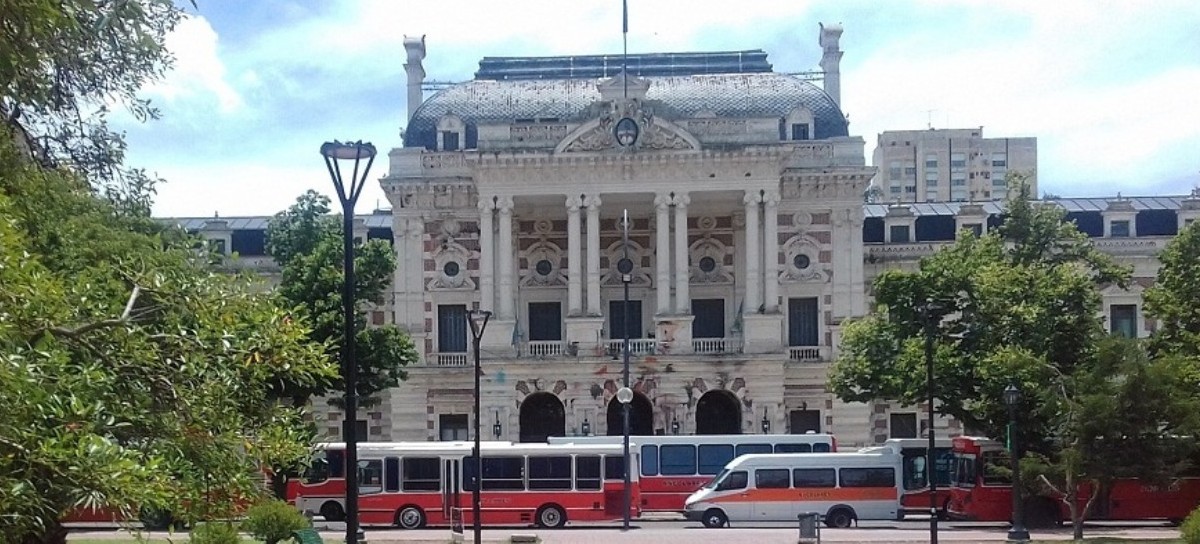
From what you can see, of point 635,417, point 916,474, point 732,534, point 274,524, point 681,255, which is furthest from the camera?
point 635,417

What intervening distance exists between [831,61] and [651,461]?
87.5ft

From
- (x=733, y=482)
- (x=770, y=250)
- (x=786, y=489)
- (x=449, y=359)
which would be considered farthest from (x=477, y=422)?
(x=770, y=250)

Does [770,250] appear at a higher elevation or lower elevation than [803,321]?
higher

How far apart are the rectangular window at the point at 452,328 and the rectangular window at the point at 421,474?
17.1 meters

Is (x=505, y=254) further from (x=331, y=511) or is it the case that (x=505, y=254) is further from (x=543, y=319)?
(x=331, y=511)

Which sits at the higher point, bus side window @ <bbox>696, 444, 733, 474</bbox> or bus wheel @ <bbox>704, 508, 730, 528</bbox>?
bus side window @ <bbox>696, 444, 733, 474</bbox>

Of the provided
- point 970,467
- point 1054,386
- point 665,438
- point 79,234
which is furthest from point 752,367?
point 79,234

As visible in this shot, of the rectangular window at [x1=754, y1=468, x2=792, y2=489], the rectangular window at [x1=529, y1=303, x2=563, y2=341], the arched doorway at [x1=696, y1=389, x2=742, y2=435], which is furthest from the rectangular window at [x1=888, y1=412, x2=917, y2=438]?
the rectangular window at [x1=754, y1=468, x2=792, y2=489]

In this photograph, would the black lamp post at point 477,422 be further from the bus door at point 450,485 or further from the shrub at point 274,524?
the bus door at point 450,485

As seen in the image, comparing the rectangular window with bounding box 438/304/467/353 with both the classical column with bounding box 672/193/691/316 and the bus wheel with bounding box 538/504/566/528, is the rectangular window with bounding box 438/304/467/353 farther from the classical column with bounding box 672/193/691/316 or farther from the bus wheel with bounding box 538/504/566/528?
the bus wheel with bounding box 538/504/566/528

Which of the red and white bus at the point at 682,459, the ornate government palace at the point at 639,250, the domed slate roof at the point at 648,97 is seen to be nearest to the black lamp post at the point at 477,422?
the red and white bus at the point at 682,459

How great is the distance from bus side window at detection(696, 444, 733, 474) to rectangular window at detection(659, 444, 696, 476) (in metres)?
0.24

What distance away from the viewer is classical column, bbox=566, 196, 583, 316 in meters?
54.9

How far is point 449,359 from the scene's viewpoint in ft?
185
